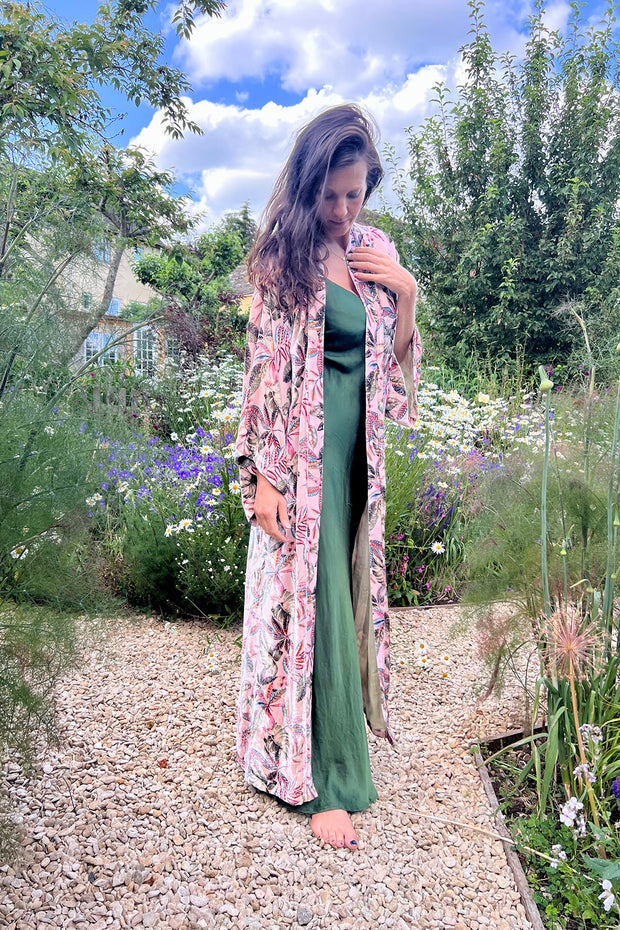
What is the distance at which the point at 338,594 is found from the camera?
196 cm

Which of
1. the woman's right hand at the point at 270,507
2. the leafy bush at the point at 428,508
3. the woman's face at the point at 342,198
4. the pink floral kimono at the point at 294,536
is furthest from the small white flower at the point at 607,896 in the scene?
the leafy bush at the point at 428,508

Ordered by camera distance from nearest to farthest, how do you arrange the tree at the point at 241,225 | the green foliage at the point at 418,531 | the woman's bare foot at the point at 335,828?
the woman's bare foot at the point at 335,828
the green foliage at the point at 418,531
the tree at the point at 241,225

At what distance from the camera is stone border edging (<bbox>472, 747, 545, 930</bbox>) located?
1.66m

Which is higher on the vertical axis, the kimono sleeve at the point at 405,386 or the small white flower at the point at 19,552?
the kimono sleeve at the point at 405,386

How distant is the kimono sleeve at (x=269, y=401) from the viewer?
186cm

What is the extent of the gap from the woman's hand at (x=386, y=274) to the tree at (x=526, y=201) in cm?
715

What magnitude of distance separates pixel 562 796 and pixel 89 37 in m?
7.01

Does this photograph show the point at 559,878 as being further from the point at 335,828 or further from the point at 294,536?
the point at 294,536

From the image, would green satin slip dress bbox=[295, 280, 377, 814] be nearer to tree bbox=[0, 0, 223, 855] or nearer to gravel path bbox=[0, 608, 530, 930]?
gravel path bbox=[0, 608, 530, 930]

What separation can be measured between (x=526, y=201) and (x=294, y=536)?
30.4 ft

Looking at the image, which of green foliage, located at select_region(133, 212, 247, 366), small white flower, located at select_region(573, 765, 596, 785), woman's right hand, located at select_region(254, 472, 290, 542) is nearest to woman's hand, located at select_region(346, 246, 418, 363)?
woman's right hand, located at select_region(254, 472, 290, 542)

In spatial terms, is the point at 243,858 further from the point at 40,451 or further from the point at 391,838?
the point at 40,451

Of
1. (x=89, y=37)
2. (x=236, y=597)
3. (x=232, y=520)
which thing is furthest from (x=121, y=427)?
(x=89, y=37)

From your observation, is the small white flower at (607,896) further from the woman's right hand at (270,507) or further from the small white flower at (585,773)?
the woman's right hand at (270,507)
